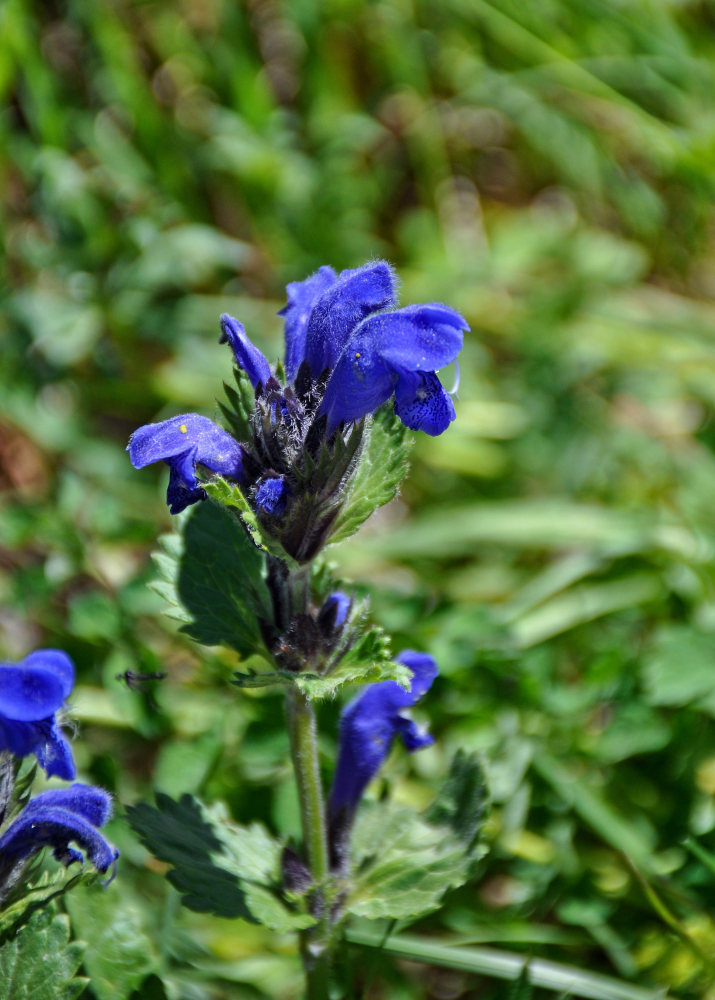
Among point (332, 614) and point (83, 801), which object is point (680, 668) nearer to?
point (332, 614)

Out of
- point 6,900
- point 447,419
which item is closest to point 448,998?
point 6,900

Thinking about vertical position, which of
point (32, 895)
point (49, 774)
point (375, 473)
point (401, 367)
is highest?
point (401, 367)

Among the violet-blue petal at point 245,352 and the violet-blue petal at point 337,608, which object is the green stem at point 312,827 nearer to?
the violet-blue petal at point 337,608

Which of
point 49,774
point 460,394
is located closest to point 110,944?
point 49,774

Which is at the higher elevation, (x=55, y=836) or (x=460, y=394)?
(x=55, y=836)

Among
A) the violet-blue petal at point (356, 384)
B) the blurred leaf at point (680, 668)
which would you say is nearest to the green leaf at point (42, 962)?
the violet-blue petal at point (356, 384)

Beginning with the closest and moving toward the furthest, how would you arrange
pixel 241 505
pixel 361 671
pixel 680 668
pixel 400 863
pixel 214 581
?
pixel 241 505
pixel 361 671
pixel 214 581
pixel 400 863
pixel 680 668

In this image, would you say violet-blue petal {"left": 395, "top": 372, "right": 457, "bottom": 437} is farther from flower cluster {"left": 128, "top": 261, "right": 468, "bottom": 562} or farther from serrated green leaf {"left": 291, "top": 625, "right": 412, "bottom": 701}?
serrated green leaf {"left": 291, "top": 625, "right": 412, "bottom": 701}

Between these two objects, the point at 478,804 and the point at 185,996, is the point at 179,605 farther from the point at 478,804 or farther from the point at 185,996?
the point at 185,996
